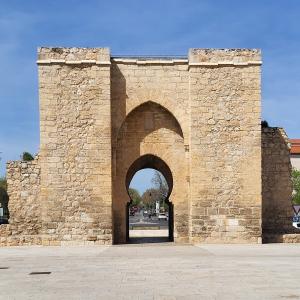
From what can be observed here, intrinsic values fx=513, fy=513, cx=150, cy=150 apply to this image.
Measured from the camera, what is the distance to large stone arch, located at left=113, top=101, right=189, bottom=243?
17.7 m

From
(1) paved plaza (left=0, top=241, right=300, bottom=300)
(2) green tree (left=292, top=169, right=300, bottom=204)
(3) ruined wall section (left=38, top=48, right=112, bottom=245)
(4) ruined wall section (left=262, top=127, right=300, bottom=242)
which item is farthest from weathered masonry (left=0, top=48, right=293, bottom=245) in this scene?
(2) green tree (left=292, top=169, right=300, bottom=204)

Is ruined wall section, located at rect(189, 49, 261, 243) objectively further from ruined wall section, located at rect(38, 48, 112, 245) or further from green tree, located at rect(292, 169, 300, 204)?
green tree, located at rect(292, 169, 300, 204)

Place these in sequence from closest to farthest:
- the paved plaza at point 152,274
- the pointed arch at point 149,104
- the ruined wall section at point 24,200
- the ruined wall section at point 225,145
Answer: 1. the paved plaza at point 152,274
2. the ruined wall section at point 225,145
3. the ruined wall section at point 24,200
4. the pointed arch at point 149,104

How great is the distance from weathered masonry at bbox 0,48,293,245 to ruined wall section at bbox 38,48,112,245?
1.3 inches

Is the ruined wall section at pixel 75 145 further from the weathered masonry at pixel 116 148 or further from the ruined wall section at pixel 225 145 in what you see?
the ruined wall section at pixel 225 145

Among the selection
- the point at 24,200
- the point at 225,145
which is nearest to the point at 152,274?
the point at 225,145

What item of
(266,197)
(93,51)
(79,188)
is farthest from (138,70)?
(266,197)

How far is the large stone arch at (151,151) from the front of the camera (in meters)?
17.7

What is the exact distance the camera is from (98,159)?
1683 centimetres

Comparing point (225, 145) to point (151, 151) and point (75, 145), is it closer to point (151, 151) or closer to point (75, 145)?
point (151, 151)

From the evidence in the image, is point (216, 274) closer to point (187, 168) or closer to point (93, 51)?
point (187, 168)

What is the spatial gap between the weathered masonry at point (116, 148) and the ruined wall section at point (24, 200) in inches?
1.3

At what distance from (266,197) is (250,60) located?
502cm

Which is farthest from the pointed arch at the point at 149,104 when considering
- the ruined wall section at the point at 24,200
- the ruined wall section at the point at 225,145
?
the ruined wall section at the point at 24,200
